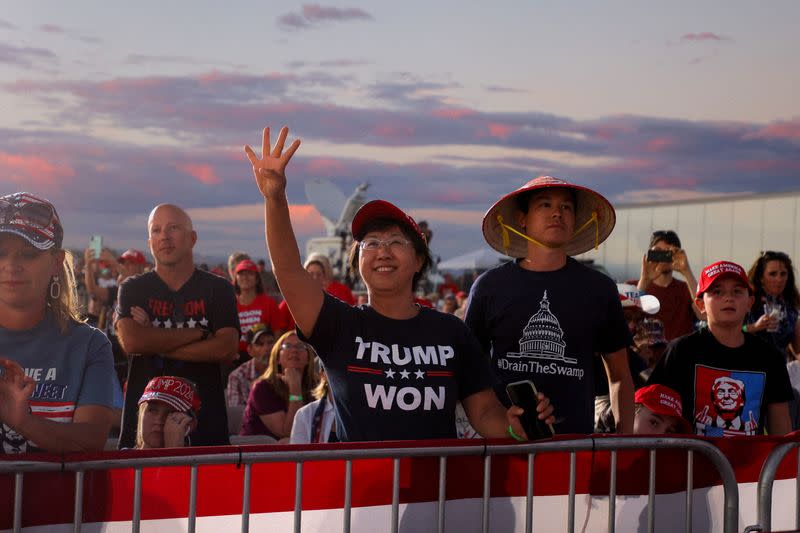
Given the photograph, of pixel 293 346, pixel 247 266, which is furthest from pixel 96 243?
pixel 293 346

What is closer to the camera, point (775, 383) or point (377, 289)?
point (377, 289)

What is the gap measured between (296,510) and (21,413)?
84 cm

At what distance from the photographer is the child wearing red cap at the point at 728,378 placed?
4.34m

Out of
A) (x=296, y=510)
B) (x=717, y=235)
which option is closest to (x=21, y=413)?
(x=296, y=510)

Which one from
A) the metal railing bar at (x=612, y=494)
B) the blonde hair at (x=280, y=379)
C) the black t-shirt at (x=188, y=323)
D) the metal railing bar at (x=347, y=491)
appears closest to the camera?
the metal railing bar at (x=347, y=491)

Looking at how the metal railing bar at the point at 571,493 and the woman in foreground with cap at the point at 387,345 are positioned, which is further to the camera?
the metal railing bar at the point at 571,493

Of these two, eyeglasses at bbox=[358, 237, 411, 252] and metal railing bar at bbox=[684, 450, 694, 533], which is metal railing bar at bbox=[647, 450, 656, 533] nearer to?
metal railing bar at bbox=[684, 450, 694, 533]

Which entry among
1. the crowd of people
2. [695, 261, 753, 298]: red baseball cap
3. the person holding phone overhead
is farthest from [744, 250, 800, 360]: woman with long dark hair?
[695, 261, 753, 298]: red baseball cap

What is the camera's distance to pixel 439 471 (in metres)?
3.07

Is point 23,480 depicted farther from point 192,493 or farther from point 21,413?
point 192,493

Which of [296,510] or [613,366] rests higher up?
[613,366]

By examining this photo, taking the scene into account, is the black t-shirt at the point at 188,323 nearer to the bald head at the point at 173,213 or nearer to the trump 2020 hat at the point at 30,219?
the bald head at the point at 173,213

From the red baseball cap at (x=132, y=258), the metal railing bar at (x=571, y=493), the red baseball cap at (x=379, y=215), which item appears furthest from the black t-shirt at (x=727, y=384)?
the red baseball cap at (x=132, y=258)

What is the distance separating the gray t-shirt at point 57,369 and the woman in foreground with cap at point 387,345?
0.67m
